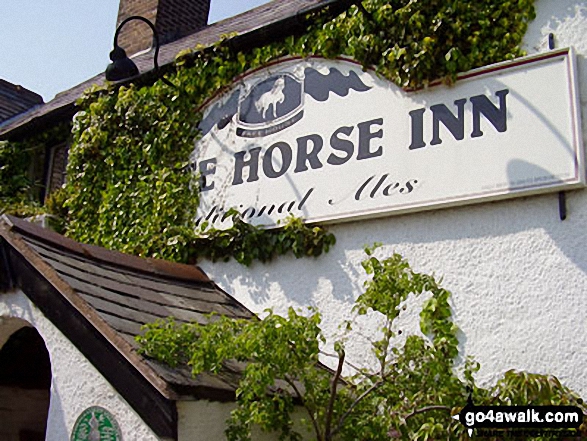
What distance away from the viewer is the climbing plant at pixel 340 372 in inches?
196

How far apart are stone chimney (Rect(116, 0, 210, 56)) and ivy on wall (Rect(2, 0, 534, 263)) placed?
11.5 ft

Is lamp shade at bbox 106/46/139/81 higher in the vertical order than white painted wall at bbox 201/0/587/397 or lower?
higher

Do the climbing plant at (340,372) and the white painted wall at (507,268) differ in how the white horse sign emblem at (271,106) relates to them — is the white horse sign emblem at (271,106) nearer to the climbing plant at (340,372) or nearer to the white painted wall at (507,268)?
the white painted wall at (507,268)

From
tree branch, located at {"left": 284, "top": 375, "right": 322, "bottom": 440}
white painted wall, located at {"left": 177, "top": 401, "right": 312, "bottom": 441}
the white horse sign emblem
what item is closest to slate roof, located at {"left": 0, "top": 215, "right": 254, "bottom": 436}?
white painted wall, located at {"left": 177, "top": 401, "right": 312, "bottom": 441}

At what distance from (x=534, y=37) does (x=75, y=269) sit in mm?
4155

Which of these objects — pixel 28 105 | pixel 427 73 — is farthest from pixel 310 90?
pixel 28 105

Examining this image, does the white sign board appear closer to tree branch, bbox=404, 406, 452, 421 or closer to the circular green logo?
tree branch, bbox=404, 406, 452, 421

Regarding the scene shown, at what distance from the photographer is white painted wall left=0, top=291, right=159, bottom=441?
514 centimetres

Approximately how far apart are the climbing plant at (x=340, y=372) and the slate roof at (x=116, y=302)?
15 centimetres

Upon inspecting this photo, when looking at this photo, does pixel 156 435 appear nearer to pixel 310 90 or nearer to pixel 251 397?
pixel 251 397

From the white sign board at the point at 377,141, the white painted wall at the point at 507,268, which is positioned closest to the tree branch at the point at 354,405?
the white painted wall at the point at 507,268

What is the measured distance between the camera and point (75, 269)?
602 cm

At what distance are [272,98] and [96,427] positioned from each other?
383cm

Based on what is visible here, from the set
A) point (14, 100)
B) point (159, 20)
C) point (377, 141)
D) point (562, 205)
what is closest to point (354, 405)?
point (562, 205)
